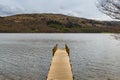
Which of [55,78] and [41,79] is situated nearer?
[55,78]

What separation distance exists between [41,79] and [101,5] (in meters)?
10.1

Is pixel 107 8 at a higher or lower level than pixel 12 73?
higher

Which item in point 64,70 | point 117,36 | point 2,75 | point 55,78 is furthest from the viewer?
point 2,75

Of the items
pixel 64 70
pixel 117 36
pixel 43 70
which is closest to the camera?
pixel 117 36

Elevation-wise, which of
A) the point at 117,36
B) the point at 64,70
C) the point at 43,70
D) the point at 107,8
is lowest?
the point at 43,70

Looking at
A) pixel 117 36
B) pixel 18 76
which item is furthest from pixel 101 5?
pixel 18 76

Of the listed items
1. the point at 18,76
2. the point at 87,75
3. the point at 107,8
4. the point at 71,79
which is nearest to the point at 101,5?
the point at 107,8

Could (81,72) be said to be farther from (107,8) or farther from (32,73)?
(107,8)

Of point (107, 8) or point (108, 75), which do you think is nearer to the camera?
point (107, 8)

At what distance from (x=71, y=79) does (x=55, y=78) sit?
1.19 meters

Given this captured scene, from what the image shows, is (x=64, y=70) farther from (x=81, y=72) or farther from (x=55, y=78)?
(x=81, y=72)

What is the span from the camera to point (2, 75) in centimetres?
2620

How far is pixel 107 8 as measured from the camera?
58.5 feet

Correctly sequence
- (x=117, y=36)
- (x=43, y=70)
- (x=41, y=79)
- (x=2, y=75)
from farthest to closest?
(x=43, y=70) < (x=2, y=75) < (x=41, y=79) < (x=117, y=36)
